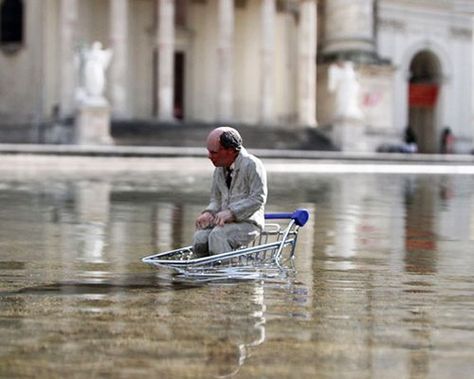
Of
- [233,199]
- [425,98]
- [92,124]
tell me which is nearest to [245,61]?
[92,124]

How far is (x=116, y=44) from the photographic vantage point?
38.4m

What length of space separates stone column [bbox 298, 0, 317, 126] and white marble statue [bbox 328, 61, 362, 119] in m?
1.11

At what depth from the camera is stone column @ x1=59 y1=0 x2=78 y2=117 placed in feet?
123

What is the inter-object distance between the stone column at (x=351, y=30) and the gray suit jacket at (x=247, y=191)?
40019mm

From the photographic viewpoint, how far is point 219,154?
6.73 metres

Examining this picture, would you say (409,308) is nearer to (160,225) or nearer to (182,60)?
(160,225)

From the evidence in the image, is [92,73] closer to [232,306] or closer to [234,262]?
[234,262]

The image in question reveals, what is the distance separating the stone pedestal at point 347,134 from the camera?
40.8 meters

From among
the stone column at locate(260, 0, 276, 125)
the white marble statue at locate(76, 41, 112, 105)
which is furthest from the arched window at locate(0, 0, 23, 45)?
the stone column at locate(260, 0, 276, 125)

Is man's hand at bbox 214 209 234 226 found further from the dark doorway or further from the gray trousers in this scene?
the dark doorway

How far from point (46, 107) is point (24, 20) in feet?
16.2

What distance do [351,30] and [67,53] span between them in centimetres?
1573

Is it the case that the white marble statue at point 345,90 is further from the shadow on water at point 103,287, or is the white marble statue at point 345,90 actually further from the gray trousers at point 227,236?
the shadow on water at point 103,287

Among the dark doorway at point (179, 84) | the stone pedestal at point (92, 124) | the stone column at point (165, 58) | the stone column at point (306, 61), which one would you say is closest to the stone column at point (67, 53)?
the stone pedestal at point (92, 124)
